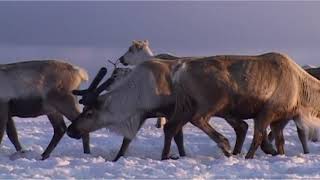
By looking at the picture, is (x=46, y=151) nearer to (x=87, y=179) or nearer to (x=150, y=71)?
(x=150, y=71)

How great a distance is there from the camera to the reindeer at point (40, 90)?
1211cm

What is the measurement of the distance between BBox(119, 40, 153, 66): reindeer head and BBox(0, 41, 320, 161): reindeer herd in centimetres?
542

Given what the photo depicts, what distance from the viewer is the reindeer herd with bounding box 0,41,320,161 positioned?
432 inches

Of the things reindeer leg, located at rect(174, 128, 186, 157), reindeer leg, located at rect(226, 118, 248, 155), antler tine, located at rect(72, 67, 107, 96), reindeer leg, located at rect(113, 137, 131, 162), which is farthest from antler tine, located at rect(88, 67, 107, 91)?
reindeer leg, located at rect(226, 118, 248, 155)

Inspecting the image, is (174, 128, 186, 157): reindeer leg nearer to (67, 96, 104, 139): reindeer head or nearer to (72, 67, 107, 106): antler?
(67, 96, 104, 139): reindeer head

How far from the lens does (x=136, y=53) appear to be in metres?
18.7

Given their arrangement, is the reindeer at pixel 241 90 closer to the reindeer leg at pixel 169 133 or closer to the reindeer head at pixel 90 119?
the reindeer leg at pixel 169 133

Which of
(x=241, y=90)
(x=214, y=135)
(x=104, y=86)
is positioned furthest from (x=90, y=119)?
(x=241, y=90)

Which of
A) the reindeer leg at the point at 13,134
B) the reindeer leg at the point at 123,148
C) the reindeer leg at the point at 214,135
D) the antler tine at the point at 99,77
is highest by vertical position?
the antler tine at the point at 99,77

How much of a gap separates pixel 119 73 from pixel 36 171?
449 centimetres

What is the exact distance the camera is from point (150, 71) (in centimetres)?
1173

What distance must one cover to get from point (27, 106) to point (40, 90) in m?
0.36

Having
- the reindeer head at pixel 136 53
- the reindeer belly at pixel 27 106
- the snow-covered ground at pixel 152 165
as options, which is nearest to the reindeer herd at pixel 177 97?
the reindeer belly at pixel 27 106

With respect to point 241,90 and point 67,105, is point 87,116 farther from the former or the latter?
point 241,90
